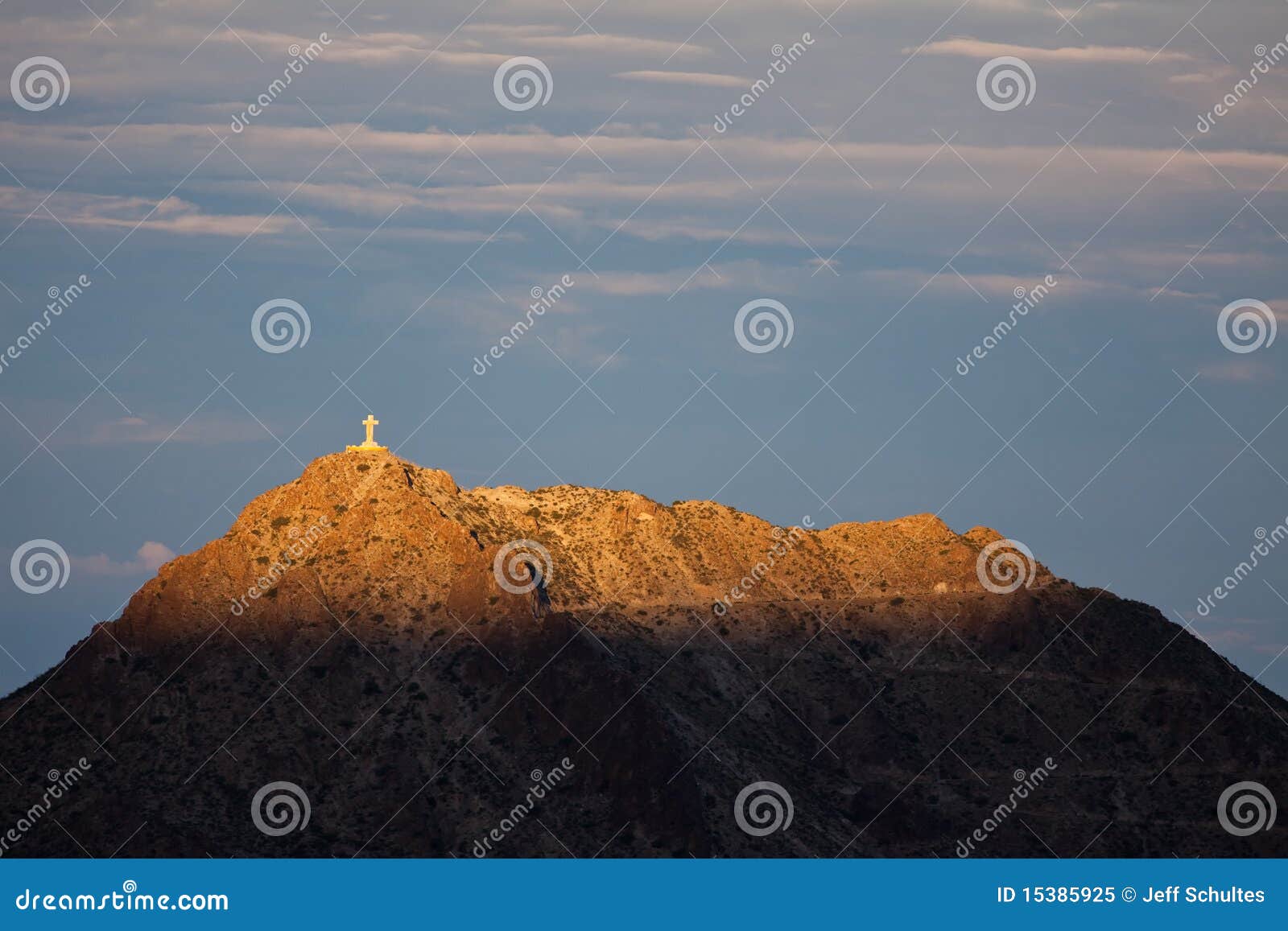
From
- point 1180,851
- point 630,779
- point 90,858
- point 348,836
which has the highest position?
point 1180,851

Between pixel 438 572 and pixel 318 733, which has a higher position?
pixel 438 572

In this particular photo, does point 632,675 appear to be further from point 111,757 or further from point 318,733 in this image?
point 111,757

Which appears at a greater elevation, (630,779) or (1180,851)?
(1180,851)

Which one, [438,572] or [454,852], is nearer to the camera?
[454,852]

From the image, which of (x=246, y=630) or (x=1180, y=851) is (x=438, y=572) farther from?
(x=1180, y=851)

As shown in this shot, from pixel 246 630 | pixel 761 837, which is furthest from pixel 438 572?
pixel 761 837

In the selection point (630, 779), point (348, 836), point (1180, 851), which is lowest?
point (348, 836)

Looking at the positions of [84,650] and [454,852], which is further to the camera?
[84,650]

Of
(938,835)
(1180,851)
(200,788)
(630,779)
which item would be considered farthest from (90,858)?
(1180,851)
